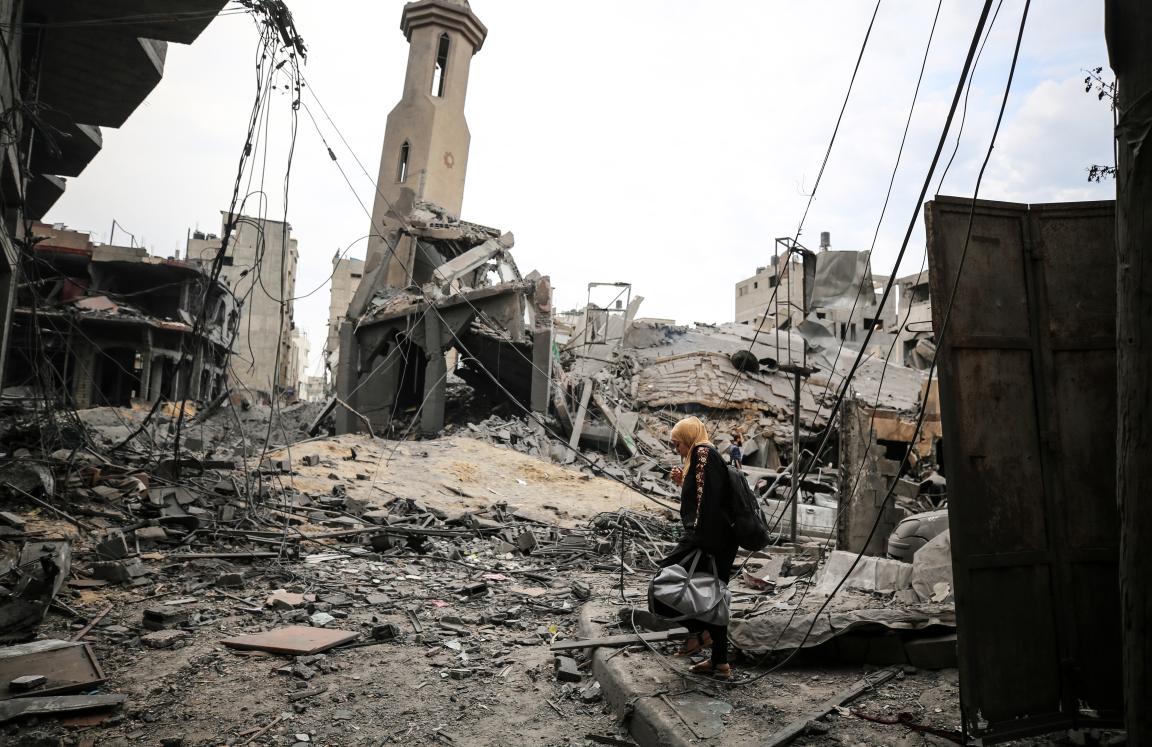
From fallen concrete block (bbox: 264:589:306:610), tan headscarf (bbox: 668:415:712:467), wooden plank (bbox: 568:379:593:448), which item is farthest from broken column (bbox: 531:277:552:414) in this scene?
tan headscarf (bbox: 668:415:712:467)

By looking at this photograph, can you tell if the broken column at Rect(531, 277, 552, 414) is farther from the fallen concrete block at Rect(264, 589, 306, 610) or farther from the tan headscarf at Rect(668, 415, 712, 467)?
the tan headscarf at Rect(668, 415, 712, 467)

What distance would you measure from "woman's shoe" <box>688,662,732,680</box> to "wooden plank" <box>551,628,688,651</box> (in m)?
0.58

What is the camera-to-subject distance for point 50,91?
9.39 meters

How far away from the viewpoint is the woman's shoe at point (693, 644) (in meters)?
4.34

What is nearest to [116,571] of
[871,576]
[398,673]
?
[398,673]

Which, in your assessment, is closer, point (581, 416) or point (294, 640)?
point (294, 640)

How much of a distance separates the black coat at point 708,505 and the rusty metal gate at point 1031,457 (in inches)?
52.5

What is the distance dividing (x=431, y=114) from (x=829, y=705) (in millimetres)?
29027

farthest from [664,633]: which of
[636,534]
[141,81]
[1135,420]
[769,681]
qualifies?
[141,81]

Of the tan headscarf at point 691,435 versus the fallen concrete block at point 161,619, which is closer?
the tan headscarf at point 691,435

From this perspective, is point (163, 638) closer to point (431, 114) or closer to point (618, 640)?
point (618, 640)

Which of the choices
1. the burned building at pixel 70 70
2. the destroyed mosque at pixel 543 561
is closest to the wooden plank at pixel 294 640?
the destroyed mosque at pixel 543 561

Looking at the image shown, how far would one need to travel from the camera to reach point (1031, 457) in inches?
121

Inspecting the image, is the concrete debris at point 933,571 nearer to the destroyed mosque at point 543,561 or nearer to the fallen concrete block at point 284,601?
the destroyed mosque at point 543,561
